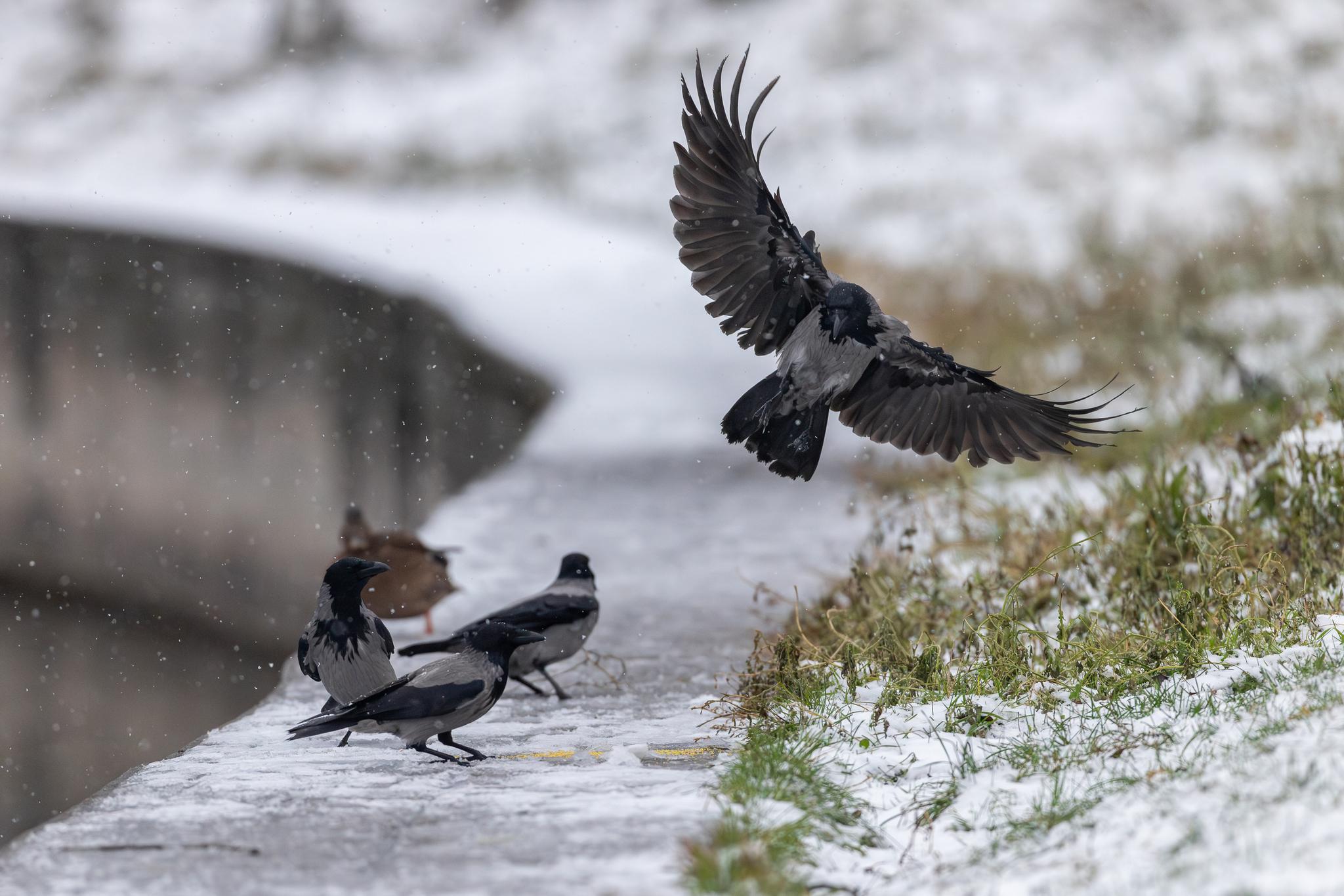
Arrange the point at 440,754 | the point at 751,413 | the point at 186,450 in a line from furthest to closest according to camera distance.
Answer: the point at 186,450, the point at 751,413, the point at 440,754

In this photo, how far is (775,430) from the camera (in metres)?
3.75

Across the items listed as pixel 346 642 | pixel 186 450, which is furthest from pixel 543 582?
pixel 186 450

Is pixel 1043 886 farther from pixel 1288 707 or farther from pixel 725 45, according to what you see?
pixel 725 45

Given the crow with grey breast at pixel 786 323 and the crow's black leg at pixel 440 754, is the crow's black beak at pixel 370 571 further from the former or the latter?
the crow with grey breast at pixel 786 323

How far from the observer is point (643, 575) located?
6727 millimetres

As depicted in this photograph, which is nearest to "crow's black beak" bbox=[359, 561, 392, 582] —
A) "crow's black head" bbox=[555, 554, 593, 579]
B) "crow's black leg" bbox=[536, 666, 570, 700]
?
"crow's black leg" bbox=[536, 666, 570, 700]

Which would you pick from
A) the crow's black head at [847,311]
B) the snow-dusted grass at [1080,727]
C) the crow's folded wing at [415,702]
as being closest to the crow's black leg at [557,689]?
the snow-dusted grass at [1080,727]

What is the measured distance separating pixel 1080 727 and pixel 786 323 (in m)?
1.63

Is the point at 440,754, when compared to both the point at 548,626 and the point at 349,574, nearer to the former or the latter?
the point at 349,574

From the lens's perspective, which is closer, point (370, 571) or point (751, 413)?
point (370, 571)

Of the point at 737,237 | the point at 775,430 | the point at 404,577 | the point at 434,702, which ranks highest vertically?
the point at 737,237

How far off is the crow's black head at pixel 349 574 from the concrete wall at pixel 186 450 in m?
6.31

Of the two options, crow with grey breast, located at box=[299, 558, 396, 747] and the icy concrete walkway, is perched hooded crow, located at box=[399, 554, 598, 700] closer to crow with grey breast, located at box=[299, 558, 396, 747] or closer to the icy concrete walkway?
the icy concrete walkway

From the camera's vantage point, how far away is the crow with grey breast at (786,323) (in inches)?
142
